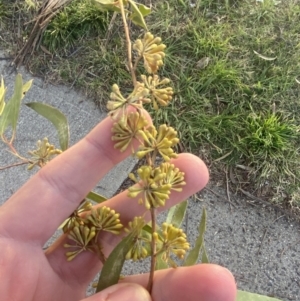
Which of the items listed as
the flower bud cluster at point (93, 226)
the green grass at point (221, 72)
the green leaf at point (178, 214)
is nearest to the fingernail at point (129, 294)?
the flower bud cluster at point (93, 226)

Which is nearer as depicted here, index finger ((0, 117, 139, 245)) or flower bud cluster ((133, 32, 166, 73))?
flower bud cluster ((133, 32, 166, 73))

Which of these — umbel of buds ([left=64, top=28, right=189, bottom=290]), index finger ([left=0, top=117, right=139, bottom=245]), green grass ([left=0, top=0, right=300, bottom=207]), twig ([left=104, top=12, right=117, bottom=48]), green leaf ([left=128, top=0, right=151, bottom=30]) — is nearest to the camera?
umbel of buds ([left=64, top=28, right=189, bottom=290])

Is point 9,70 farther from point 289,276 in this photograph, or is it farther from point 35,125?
point 289,276

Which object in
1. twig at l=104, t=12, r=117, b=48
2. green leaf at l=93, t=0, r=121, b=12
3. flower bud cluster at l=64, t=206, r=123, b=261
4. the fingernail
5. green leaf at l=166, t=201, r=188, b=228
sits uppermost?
green leaf at l=93, t=0, r=121, b=12

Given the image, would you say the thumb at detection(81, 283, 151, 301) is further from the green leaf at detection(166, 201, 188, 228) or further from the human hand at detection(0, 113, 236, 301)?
the green leaf at detection(166, 201, 188, 228)

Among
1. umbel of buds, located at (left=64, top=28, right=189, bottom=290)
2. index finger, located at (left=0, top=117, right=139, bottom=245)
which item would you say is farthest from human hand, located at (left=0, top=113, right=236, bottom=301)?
umbel of buds, located at (left=64, top=28, right=189, bottom=290)

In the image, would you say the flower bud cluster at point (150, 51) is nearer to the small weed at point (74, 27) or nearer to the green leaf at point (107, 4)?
the green leaf at point (107, 4)
